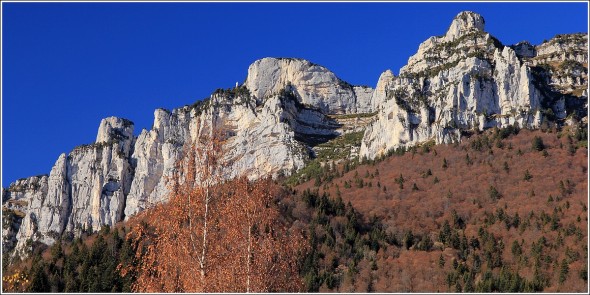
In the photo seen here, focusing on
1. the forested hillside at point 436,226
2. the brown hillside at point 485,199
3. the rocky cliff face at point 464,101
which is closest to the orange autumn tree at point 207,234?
the forested hillside at point 436,226

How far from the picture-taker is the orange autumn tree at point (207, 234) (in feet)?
98.1

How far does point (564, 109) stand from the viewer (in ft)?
568

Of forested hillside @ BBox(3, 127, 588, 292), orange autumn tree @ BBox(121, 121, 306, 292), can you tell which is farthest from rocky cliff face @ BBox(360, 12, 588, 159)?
orange autumn tree @ BBox(121, 121, 306, 292)

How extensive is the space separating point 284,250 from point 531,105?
14768 cm

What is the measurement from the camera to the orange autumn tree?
98.1ft

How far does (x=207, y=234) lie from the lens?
3095 centimetres

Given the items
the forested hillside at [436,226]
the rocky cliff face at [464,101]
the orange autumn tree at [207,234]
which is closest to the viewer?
the orange autumn tree at [207,234]

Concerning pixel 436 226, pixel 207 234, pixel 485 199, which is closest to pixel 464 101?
pixel 485 199

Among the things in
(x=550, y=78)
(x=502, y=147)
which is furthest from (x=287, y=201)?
(x=550, y=78)

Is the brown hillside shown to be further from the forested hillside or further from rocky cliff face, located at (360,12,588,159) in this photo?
rocky cliff face, located at (360,12,588,159)

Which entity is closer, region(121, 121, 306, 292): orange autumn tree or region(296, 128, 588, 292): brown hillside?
region(121, 121, 306, 292): orange autumn tree

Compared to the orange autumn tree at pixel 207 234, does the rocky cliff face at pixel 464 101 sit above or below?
above

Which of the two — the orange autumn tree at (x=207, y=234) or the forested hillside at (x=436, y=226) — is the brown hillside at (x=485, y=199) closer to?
the forested hillside at (x=436, y=226)

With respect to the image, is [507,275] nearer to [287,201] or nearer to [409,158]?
[287,201]
